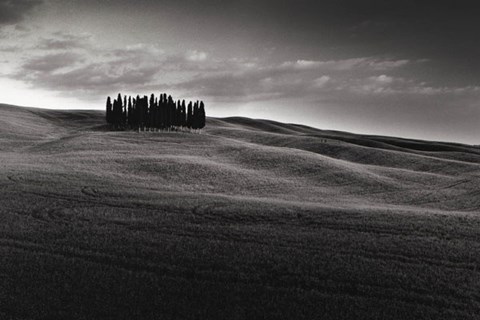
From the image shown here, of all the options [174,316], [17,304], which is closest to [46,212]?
[17,304]

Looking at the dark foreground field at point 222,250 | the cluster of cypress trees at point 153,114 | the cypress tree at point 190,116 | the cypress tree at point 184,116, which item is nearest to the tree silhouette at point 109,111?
the cluster of cypress trees at point 153,114

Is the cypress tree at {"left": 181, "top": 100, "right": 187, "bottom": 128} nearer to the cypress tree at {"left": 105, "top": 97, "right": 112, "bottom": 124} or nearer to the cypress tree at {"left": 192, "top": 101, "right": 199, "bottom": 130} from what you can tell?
the cypress tree at {"left": 192, "top": 101, "right": 199, "bottom": 130}

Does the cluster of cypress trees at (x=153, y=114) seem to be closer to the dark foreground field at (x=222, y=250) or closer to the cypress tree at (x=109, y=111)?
the cypress tree at (x=109, y=111)

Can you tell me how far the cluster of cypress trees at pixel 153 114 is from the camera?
101 m

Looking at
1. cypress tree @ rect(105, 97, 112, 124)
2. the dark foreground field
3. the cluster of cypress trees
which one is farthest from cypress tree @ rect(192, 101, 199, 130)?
the dark foreground field

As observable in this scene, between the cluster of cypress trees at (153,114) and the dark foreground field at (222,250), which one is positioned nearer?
the dark foreground field at (222,250)

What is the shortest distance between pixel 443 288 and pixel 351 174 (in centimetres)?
3194

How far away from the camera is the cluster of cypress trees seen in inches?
3967

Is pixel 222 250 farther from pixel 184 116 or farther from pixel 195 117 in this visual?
pixel 184 116

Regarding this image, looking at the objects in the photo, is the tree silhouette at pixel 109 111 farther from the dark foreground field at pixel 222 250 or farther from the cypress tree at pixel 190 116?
the dark foreground field at pixel 222 250

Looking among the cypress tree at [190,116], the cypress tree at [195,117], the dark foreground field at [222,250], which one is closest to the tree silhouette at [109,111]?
the cypress tree at [190,116]

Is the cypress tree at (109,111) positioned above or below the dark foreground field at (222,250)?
above

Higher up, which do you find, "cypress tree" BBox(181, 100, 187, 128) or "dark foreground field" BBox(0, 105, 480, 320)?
"cypress tree" BBox(181, 100, 187, 128)

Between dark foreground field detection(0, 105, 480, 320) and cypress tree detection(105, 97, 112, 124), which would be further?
cypress tree detection(105, 97, 112, 124)
